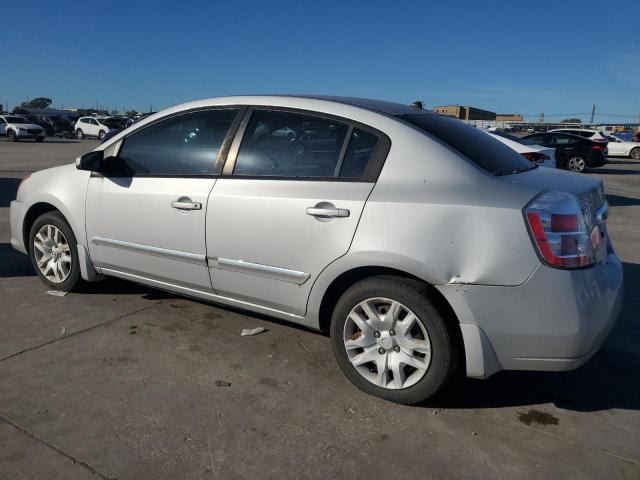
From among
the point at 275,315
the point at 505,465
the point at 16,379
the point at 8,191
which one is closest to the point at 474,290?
the point at 505,465

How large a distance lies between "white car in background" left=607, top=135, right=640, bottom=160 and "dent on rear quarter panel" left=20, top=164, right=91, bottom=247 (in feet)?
94.0

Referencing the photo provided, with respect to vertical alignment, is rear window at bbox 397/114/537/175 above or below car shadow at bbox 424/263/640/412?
above

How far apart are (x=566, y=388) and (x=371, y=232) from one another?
60.3 inches

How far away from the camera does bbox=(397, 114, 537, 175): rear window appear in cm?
308

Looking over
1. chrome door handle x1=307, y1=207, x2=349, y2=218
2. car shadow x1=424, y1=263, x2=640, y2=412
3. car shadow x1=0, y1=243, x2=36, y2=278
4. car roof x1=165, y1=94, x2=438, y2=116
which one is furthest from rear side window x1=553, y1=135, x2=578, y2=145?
chrome door handle x1=307, y1=207, x2=349, y2=218

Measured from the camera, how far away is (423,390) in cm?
291

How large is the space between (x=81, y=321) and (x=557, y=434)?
3217 millimetres

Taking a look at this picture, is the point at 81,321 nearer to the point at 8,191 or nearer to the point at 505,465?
the point at 505,465

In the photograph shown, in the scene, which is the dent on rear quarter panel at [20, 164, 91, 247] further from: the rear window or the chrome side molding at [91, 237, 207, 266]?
the rear window

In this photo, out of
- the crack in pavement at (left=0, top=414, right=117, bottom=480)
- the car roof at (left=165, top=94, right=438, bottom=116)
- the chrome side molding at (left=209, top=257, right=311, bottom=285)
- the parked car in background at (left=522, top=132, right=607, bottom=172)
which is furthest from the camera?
the parked car in background at (left=522, top=132, right=607, bottom=172)

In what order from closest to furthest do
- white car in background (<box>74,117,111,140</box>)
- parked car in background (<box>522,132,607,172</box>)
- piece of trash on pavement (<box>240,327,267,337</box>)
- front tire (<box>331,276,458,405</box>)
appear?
front tire (<box>331,276,458,405</box>) → piece of trash on pavement (<box>240,327,267,337</box>) → parked car in background (<box>522,132,607,172</box>) → white car in background (<box>74,117,111,140</box>)

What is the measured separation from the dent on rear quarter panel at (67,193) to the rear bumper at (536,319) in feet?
9.48

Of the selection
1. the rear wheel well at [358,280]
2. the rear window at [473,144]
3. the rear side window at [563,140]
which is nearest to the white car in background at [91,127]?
the rear side window at [563,140]

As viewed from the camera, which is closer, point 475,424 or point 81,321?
point 475,424
